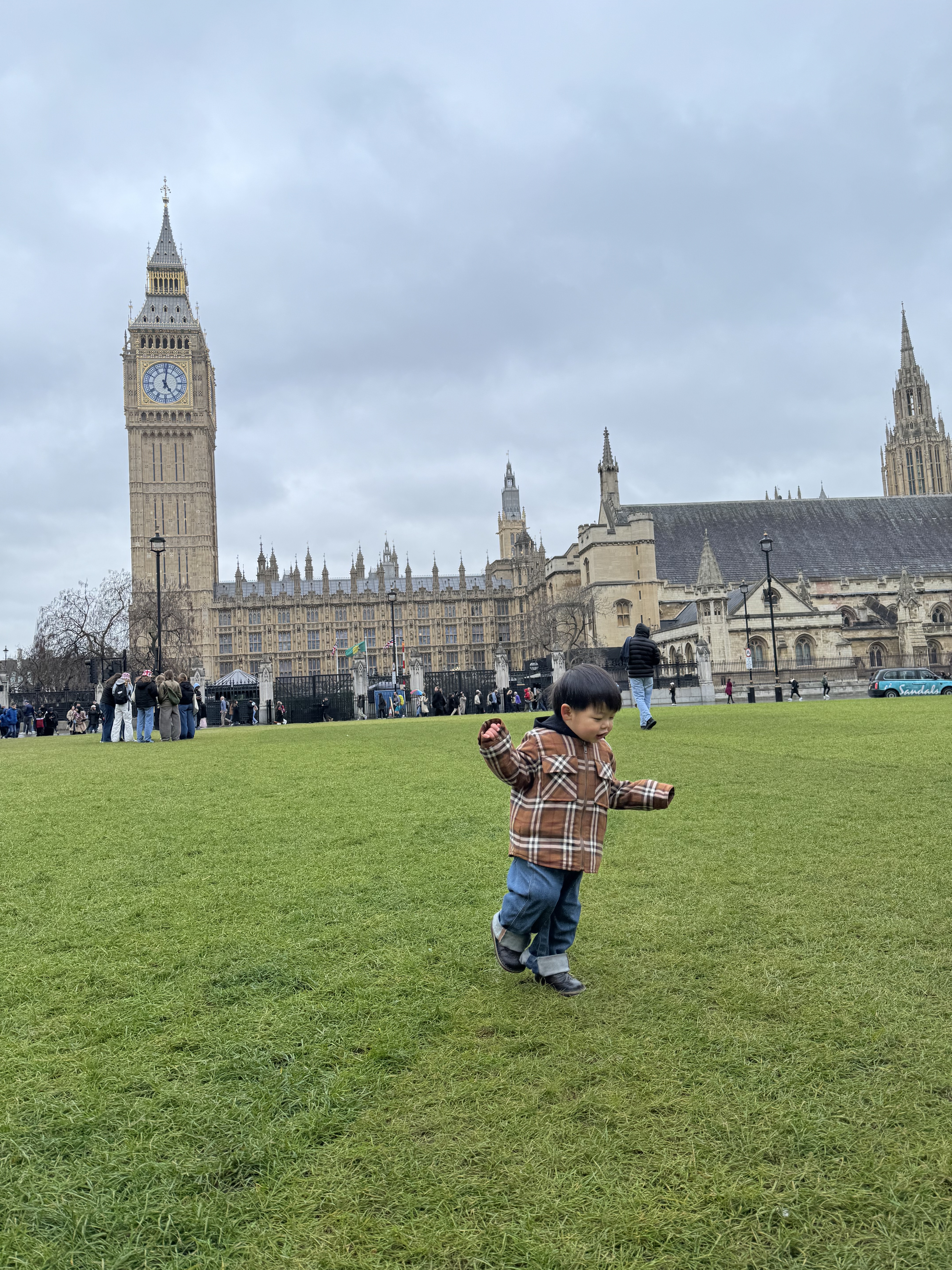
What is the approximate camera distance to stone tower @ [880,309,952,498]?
9975 cm

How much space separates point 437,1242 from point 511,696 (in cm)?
3784

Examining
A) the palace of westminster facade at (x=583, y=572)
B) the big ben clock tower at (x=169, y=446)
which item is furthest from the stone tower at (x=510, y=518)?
the big ben clock tower at (x=169, y=446)

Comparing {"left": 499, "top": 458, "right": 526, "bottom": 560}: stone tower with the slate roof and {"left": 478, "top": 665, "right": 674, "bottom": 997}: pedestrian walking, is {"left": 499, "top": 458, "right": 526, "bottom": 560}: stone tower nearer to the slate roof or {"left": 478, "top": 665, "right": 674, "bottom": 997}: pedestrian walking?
the slate roof

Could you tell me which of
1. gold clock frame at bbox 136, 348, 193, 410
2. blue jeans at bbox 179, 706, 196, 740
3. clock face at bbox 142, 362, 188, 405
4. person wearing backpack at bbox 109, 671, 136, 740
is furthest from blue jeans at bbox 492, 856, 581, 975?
clock face at bbox 142, 362, 188, 405

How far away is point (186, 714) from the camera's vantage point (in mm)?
21359

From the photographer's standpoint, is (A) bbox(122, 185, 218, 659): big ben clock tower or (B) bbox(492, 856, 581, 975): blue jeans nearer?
(B) bbox(492, 856, 581, 975): blue jeans

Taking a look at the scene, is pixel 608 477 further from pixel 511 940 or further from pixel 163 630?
pixel 511 940

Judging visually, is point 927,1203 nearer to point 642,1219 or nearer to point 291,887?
point 642,1219

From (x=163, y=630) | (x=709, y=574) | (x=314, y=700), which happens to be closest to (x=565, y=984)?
(x=314, y=700)

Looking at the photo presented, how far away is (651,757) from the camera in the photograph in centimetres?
1117

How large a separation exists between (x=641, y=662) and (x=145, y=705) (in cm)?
1097

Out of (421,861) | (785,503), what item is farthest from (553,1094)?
(785,503)

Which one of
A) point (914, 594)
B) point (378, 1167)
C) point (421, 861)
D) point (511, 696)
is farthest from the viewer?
point (914, 594)

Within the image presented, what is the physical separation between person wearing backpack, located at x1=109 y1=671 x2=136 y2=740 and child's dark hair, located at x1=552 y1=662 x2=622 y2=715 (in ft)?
58.6
